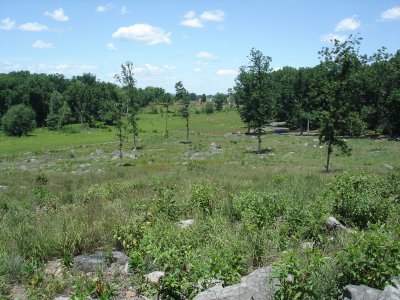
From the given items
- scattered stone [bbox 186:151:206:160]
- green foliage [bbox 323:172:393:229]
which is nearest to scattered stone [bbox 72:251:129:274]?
green foliage [bbox 323:172:393:229]

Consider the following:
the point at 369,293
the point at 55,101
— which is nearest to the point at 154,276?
the point at 369,293

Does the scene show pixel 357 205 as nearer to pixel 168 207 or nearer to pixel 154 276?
pixel 168 207

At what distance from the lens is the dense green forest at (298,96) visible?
87.4 ft

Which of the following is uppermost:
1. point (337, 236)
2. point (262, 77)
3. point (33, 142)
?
point (262, 77)

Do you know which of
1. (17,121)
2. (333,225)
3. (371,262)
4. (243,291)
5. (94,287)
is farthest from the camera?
(17,121)

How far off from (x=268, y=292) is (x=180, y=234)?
2359mm

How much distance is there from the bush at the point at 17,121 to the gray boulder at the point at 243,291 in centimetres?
9761

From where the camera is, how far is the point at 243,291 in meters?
4.56

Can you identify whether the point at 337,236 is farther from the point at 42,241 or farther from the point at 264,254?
the point at 42,241

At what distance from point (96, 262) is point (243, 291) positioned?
9.71ft

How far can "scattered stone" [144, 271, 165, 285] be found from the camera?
17.7ft

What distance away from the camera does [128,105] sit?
54562mm

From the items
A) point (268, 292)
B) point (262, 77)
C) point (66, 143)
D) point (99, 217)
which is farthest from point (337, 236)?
point (66, 143)

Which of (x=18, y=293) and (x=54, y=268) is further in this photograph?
(x=54, y=268)
